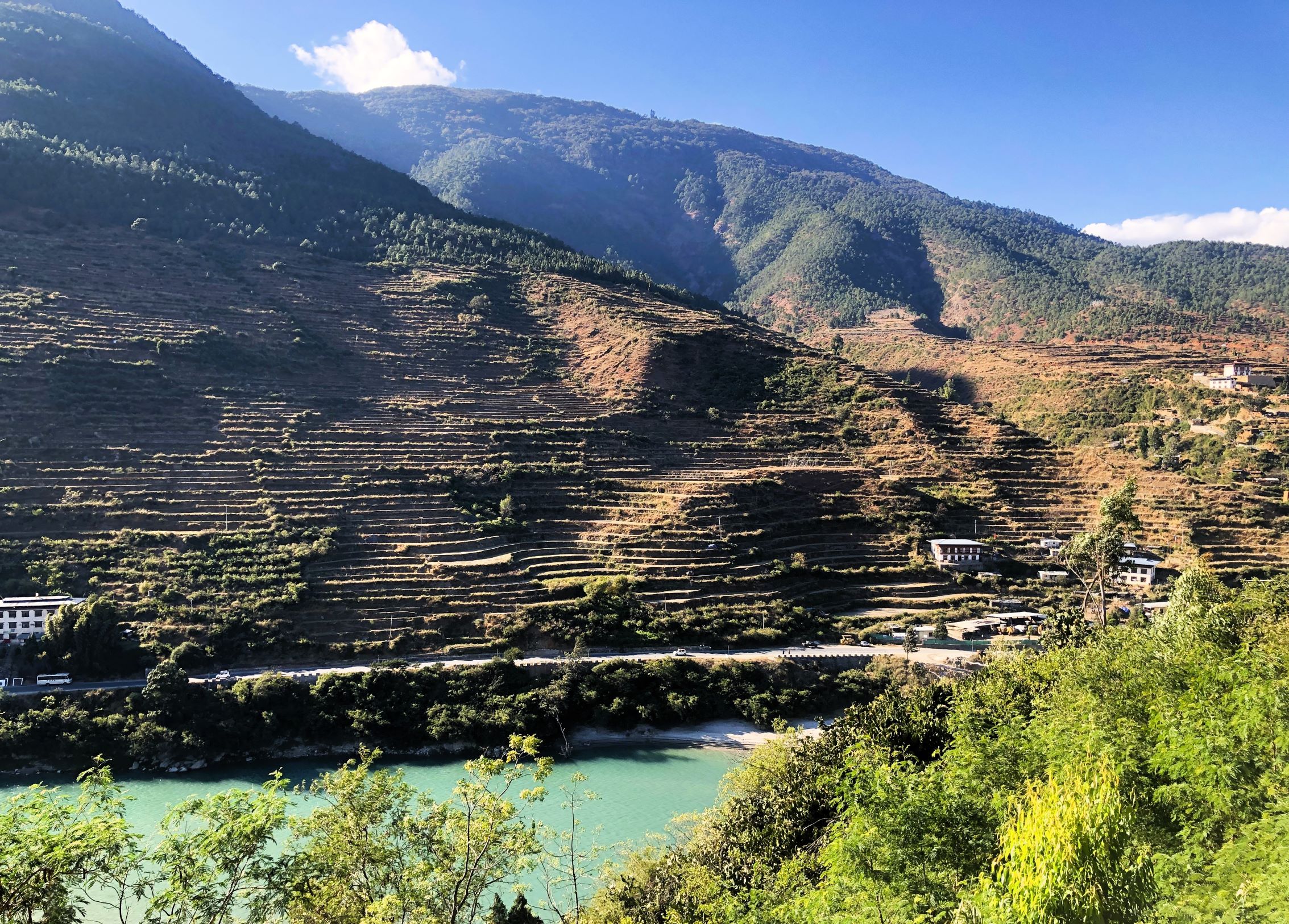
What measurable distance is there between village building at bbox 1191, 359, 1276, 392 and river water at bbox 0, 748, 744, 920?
78448 mm

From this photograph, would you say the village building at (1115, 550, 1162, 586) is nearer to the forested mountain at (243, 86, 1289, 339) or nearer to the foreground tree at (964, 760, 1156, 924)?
the foreground tree at (964, 760, 1156, 924)

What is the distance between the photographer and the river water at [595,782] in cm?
2612

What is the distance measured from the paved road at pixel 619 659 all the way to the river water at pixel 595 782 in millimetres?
4060

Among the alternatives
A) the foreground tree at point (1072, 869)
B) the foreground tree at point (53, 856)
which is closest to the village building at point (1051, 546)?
the foreground tree at point (1072, 869)

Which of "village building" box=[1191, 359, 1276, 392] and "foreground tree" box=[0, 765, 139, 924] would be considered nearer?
"foreground tree" box=[0, 765, 139, 924]

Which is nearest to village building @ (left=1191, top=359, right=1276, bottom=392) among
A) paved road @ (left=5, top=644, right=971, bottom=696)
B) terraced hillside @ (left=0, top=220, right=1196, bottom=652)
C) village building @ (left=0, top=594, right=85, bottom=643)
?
terraced hillside @ (left=0, top=220, right=1196, bottom=652)

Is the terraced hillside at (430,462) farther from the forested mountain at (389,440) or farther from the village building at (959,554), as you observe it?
the village building at (959,554)

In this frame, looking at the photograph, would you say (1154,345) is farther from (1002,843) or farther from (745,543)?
(1002,843)

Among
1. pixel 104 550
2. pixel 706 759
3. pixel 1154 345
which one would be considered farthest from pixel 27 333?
pixel 1154 345

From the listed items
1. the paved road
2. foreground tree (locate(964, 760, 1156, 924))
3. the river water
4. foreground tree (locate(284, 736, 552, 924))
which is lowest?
the river water

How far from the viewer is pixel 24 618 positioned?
1265 inches

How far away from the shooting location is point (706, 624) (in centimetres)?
3819

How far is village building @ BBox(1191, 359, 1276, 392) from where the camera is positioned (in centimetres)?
7688

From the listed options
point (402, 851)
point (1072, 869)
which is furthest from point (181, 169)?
point (1072, 869)
